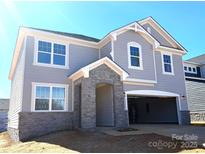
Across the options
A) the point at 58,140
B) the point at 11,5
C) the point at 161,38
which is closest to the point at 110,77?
the point at 58,140

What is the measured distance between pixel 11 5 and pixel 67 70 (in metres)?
5.87

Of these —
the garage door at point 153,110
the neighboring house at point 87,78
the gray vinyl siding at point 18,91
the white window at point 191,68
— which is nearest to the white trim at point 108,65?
the neighboring house at point 87,78

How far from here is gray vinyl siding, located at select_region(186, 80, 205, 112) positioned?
2173cm

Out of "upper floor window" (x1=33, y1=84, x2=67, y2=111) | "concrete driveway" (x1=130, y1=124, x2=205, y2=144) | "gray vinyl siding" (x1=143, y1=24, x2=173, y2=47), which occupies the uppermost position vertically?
"gray vinyl siding" (x1=143, y1=24, x2=173, y2=47)

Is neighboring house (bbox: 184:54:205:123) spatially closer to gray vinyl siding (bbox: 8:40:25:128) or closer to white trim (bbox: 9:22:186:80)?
white trim (bbox: 9:22:186:80)

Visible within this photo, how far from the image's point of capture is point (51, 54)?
14.4 m

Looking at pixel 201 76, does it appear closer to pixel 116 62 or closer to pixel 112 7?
pixel 116 62

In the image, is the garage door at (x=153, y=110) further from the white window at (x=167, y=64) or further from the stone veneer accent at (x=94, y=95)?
the stone veneer accent at (x=94, y=95)

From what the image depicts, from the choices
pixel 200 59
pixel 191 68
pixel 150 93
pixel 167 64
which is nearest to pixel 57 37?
pixel 150 93

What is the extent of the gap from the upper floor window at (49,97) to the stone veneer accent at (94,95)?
2.11 m

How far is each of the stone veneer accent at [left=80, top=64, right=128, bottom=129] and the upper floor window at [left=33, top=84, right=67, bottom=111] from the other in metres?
2.11

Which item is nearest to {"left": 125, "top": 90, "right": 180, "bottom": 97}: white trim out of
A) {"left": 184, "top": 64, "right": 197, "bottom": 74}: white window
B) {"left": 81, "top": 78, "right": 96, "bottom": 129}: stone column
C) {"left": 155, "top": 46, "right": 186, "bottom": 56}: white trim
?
{"left": 81, "top": 78, "right": 96, "bottom": 129}: stone column

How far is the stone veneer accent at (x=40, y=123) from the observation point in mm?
12305

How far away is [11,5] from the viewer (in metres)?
10.4
